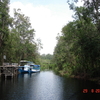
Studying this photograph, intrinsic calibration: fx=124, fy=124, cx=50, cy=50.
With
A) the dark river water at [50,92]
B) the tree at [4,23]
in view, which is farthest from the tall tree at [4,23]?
the dark river water at [50,92]

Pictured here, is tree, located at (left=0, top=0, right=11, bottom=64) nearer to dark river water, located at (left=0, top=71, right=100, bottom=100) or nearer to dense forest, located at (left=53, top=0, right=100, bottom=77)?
dark river water, located at (left=0, top=71, right=100, bottom=100)

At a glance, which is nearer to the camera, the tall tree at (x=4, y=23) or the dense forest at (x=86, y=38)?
the dense forest at (x=86, y=38)

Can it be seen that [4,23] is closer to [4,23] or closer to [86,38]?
[4,23]

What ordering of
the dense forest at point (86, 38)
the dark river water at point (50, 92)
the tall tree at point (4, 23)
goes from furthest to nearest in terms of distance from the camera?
the tall tree at point (4, 23)
the dense forest at point (86, 38)
the dark river water at point (50, 92)

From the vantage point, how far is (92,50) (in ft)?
60.0

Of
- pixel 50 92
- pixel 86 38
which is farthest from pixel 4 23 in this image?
pixel 50 92

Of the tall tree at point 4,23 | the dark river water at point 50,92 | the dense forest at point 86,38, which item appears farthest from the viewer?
the tall tree at point 4,23

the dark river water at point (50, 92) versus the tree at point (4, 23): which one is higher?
the tree at point (4, 23)

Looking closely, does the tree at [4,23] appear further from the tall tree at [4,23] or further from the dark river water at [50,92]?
the dark river water at [50,92]

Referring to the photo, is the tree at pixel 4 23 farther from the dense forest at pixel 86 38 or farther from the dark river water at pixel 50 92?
the dense forest at pixel 86 38

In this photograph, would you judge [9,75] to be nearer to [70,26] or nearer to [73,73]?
[73,73]

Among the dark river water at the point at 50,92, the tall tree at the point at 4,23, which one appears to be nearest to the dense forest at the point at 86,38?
the dark river water at the point at 50,92

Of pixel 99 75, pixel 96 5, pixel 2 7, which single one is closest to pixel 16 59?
pixel 2 7

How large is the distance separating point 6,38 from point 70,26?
16.4m
